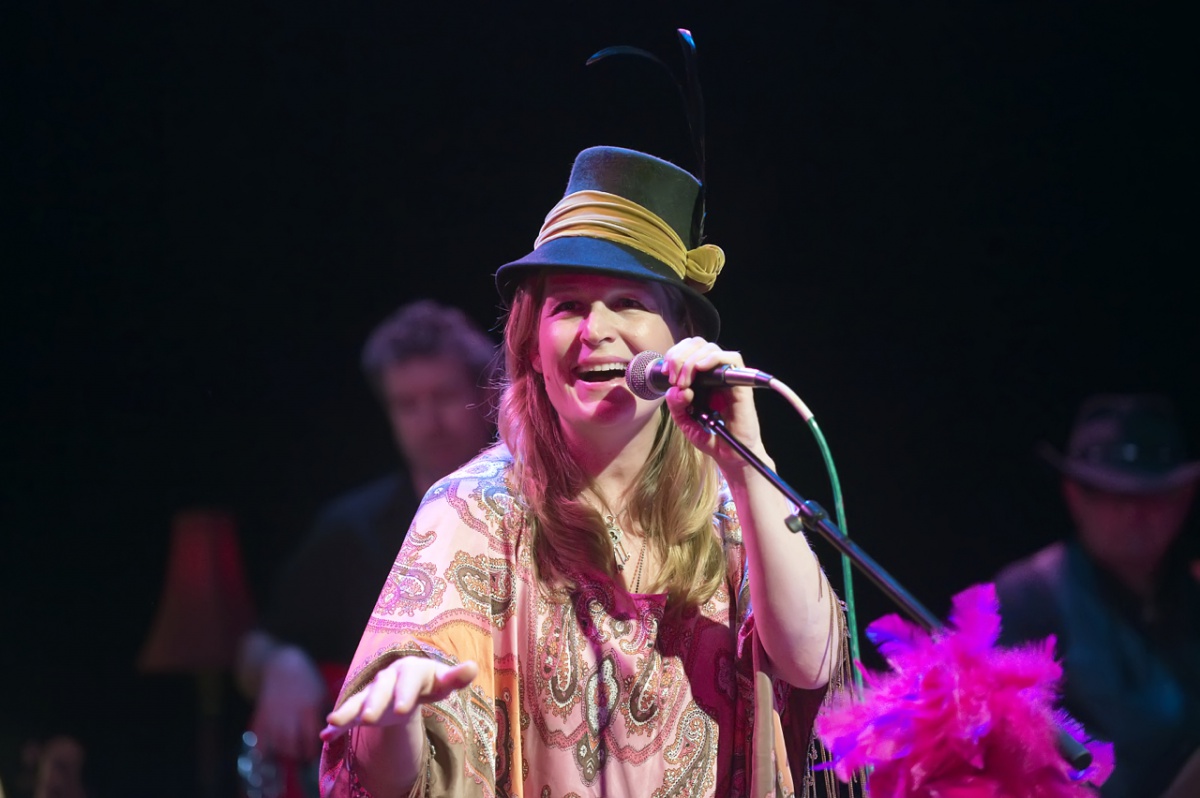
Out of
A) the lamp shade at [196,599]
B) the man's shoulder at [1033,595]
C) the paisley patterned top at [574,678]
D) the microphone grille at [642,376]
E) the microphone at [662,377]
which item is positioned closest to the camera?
the microphone at [662,377]

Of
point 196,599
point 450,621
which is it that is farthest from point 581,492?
point 196,599

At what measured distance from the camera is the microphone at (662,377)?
1356mm

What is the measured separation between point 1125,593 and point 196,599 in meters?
2.76

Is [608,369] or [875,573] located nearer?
[875,573]

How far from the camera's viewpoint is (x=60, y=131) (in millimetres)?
3301

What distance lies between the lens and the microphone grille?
60.8 inches

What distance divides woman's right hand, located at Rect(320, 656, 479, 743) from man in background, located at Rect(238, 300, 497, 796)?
1948 millimetres

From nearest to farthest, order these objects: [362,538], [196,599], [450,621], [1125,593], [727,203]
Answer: [450,621]
[1125,593]
[727,203]
[362,538]
[196,599]

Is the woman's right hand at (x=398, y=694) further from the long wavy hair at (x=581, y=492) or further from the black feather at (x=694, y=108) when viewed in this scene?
the black feather at (x=694, y=108)

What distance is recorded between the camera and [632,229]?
71.8 inches

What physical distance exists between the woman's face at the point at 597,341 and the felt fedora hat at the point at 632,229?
0.14 feet

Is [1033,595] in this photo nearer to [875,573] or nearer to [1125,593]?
[1125,593]

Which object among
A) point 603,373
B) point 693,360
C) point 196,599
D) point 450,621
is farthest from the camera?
point 196,599

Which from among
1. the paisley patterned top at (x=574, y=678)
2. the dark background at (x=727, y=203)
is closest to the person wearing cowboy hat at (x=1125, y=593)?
the dark background at (x=727, y=203)
